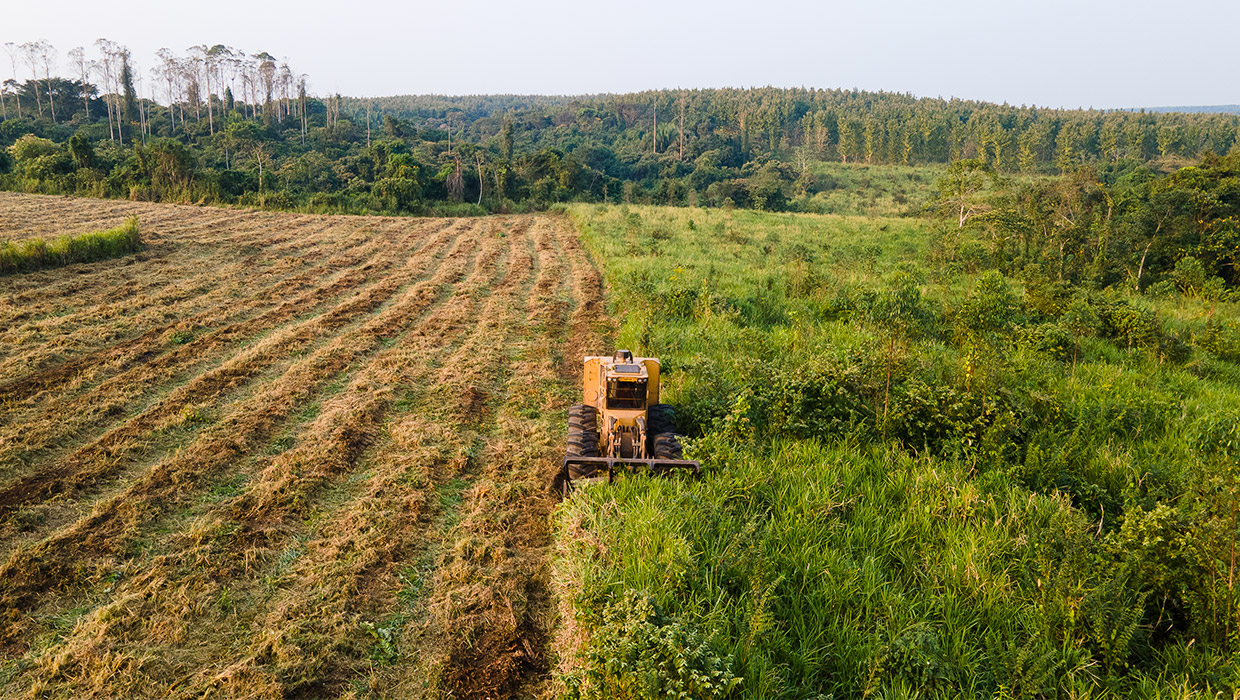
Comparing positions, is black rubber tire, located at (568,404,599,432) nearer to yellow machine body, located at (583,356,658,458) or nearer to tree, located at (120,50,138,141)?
yellow machine body, located at (583,356,658,458)

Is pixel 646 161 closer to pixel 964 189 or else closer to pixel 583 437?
pixel 964 189

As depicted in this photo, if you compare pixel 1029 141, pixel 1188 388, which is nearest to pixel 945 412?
pixel 1188 388

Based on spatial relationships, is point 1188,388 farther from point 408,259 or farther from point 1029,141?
point 1029,141

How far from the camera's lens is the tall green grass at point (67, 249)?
47.7 feet

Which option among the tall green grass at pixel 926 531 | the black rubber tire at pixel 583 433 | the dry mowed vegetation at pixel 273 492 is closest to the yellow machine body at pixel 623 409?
the black rubber tire at pixel 583 433

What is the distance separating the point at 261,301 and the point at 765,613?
44.1ft

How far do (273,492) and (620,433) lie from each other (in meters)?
3.38

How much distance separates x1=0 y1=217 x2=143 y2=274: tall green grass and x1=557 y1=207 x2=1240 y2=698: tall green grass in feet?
50.5

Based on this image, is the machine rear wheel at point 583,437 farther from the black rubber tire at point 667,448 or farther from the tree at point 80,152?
the tree at point 80,152

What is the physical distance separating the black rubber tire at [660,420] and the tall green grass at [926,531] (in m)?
0.34

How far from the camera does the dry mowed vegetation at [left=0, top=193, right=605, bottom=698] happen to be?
161 inches

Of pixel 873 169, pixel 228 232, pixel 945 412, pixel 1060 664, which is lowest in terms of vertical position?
pixel 1060 664

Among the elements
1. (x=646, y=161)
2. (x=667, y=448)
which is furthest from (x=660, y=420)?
(x=646, y=161)

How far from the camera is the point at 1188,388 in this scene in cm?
859
